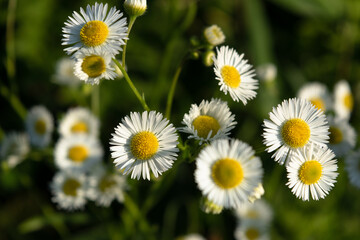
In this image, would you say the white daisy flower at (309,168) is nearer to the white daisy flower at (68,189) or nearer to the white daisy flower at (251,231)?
the white daisy flower at (251,231)

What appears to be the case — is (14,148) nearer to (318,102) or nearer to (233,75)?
(233,75)

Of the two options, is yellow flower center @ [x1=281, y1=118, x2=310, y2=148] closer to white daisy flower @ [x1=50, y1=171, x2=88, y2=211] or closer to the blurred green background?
the blurred green background

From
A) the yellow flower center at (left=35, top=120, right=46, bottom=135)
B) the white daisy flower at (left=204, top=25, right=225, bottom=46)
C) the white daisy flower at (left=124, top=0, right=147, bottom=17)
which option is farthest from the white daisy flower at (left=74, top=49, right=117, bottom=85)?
the yellow flower center at (left=35, top=120, right=46, bottom=135)

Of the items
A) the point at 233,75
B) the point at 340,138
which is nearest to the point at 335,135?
the point at 340,138

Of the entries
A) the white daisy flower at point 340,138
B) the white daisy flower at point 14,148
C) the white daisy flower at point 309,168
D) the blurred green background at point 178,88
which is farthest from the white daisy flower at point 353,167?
the white daisy flower at point 14,148

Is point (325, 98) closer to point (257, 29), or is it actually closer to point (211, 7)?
point (257, 29)

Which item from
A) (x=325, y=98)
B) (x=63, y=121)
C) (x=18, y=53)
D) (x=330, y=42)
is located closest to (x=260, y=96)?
(x=325, y=98)

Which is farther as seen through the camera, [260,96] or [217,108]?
[260,96]
